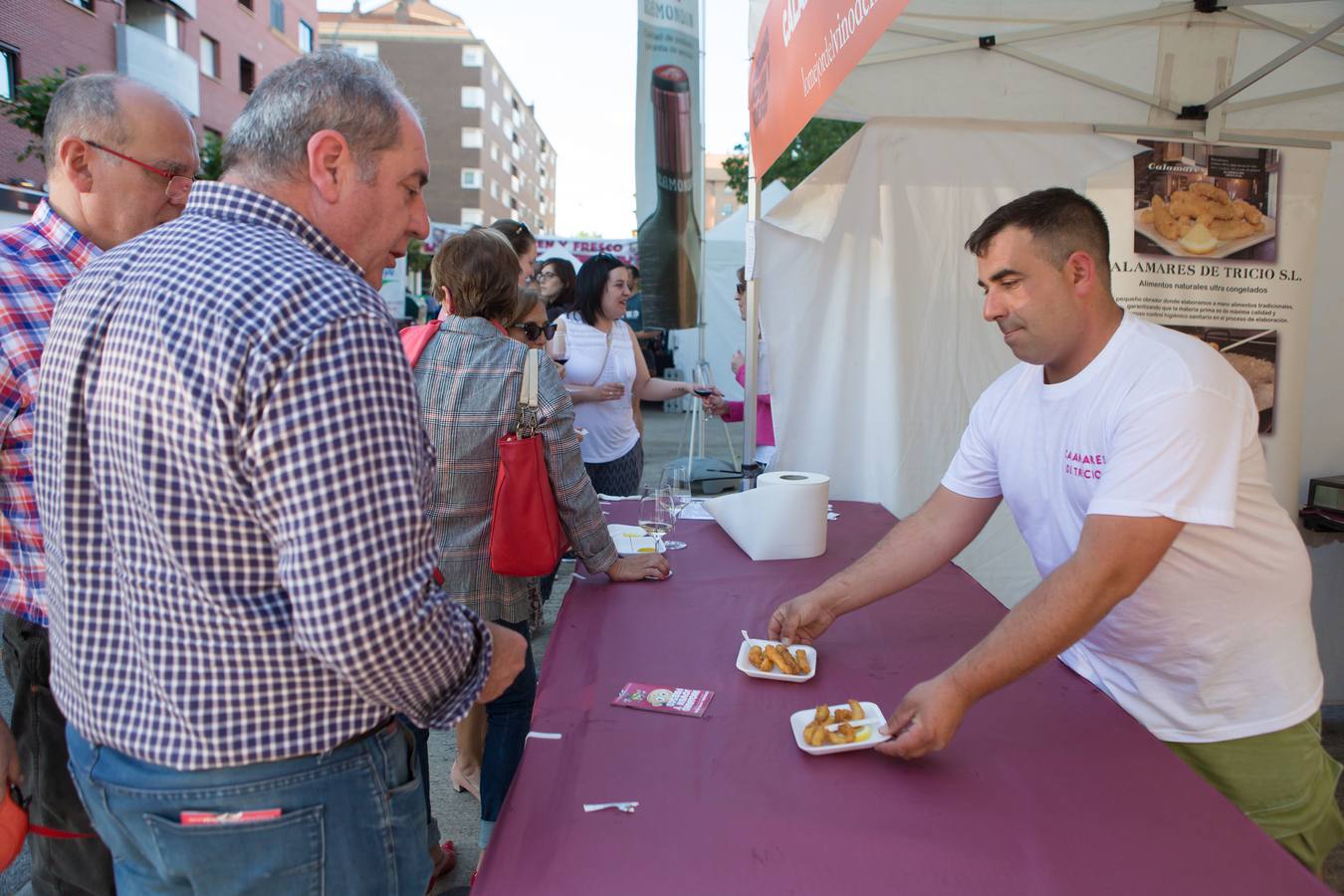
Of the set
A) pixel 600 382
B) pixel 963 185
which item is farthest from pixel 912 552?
pixel 600 382

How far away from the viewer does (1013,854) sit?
112cm

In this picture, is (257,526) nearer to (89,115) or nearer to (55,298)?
(55,298)

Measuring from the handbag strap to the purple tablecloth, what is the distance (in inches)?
24.7

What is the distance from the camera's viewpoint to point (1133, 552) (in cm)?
142

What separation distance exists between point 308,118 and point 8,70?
2002 centimetres

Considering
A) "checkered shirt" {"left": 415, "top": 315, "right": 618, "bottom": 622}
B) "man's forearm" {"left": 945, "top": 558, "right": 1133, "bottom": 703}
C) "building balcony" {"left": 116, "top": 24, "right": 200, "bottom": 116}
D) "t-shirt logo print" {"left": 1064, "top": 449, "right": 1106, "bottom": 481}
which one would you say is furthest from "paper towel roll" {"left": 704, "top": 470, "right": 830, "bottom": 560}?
"building balcony" {"left": 116, "top": 24, "right": 200, "bottom": 116}

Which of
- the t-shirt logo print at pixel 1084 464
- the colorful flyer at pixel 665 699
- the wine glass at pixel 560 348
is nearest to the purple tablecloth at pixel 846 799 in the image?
the colorful flyer at pixel 665 699

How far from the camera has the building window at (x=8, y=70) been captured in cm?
1572

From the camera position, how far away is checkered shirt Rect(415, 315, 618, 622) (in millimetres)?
2283

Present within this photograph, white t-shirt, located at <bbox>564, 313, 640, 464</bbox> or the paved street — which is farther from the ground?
white t-shirt, located at <bbox>564, 313, 640, 464</bbox>

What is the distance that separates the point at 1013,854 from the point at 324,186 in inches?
48.4

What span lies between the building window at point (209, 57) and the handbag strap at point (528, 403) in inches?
1028

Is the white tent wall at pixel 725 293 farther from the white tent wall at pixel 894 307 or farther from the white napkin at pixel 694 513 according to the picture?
the white napkin at pixel 694 513

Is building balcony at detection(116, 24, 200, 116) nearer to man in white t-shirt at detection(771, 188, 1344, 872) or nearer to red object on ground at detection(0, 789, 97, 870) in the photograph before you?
red object on ground at detection(0, 789, 97, 870)
